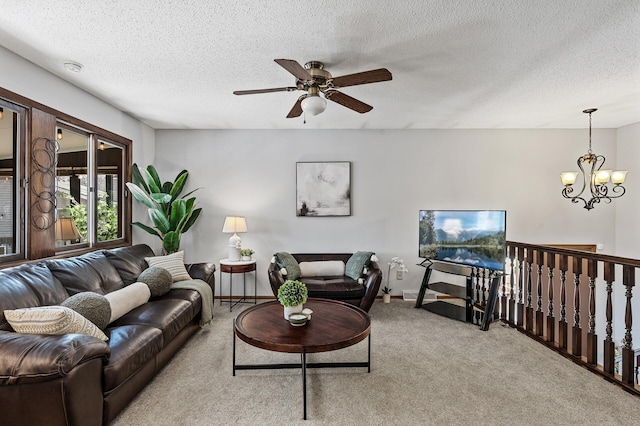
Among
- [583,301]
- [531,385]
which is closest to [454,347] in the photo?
[531,385]

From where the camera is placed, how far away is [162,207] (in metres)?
4.19

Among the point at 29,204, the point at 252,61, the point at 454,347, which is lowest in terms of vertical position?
the point at 454,347

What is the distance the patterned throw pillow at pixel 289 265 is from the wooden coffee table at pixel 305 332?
1046 millimetres

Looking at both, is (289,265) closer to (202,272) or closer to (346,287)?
(346,287)

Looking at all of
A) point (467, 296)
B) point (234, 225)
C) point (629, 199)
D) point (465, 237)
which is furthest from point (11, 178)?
point (629, 199)

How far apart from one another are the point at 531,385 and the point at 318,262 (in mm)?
2651

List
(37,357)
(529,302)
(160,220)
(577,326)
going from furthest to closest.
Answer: (160,220), (529,302), (577,326), (37,357)

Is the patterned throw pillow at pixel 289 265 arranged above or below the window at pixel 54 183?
below

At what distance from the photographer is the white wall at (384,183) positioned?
4742mm

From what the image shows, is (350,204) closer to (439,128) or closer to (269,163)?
(269,163)

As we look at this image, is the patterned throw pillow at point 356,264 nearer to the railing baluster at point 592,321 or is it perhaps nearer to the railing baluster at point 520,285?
the railing baluster at point 520,285

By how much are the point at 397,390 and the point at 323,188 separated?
9.86 ft

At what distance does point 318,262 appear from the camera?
4387 millimetres

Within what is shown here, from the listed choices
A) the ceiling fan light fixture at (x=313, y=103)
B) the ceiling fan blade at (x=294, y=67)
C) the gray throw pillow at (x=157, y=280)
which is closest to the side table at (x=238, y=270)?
the gray throw pillow at (x=157, y=280)
